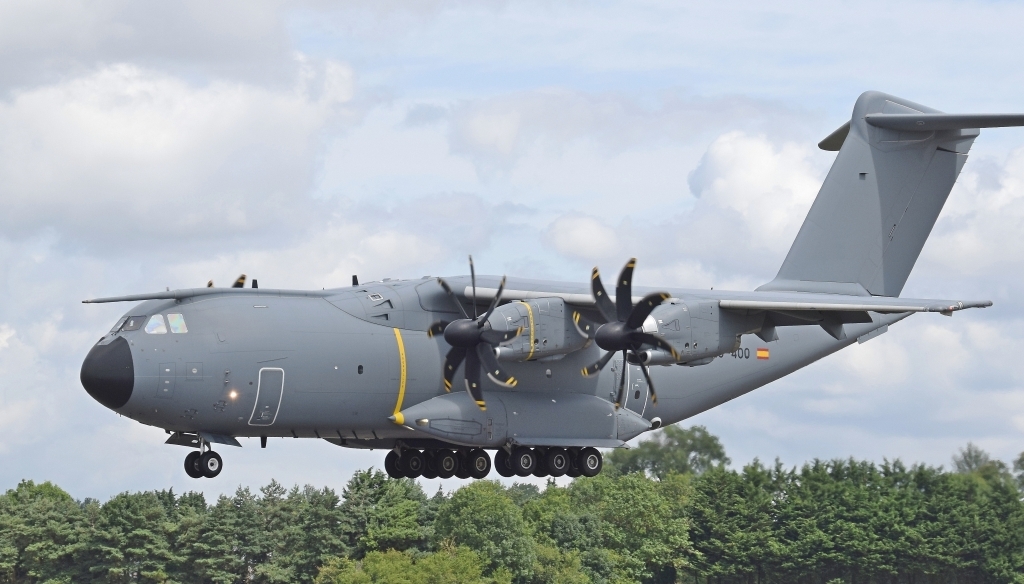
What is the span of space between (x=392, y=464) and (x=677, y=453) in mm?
38135

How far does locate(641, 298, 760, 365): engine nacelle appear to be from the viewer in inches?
1040

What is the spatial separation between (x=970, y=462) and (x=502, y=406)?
3435 cm

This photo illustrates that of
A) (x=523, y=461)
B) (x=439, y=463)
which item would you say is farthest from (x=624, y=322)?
(x=439, y=463)

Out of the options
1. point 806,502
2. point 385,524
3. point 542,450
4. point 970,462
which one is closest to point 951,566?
point 806,502

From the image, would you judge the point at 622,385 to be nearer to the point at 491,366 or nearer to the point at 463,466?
the point at 491,366

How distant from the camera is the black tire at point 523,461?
29438 millimetres

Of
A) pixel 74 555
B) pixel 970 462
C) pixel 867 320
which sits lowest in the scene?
pixel 74 555

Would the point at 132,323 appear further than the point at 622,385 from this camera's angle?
No

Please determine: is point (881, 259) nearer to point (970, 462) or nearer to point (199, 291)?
point (199, 291)

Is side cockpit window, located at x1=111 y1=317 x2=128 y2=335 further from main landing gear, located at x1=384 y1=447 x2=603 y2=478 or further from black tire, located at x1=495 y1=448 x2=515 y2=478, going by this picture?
black tire, located at x1=495 y1=448 x2=515 y2=478

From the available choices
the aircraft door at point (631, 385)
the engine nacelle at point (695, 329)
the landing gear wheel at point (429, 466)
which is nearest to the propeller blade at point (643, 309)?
the engine nacelle at point (695, 329)

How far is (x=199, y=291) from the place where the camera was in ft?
88.2

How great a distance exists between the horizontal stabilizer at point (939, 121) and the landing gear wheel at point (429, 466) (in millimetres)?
13243

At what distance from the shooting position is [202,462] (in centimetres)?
2667
